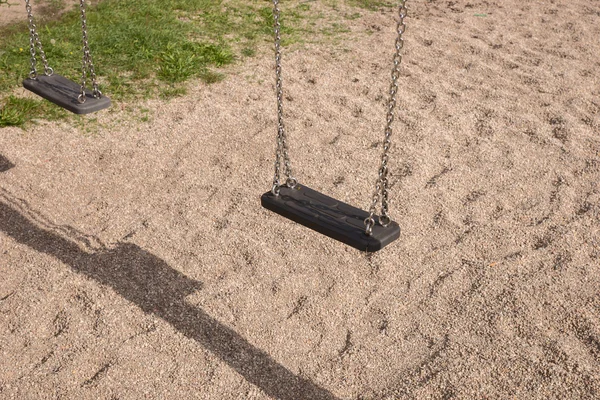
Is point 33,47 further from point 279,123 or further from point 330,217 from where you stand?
point 330,217

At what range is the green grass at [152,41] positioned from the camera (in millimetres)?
5523

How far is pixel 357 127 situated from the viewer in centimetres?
500

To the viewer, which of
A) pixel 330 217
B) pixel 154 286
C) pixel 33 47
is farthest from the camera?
Answer: pixel 33 47

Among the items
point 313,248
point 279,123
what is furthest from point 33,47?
point 313,248

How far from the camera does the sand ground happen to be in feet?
10.2

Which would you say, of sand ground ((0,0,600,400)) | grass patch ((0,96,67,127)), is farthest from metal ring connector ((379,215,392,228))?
grass patch ((0,96,67,127))

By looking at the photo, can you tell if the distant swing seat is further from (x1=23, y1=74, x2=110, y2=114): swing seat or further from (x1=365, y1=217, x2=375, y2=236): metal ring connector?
(x1=365, y1=217, x2=375, y2=236): metal ring connector

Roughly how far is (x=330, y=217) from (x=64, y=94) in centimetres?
Answer: 183

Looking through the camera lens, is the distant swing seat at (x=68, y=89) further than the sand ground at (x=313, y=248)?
Yes

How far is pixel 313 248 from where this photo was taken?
3.86 meters

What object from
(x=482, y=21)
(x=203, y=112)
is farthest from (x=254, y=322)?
(x=482, y=21)

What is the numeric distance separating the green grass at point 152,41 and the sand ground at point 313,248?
0.81 ft

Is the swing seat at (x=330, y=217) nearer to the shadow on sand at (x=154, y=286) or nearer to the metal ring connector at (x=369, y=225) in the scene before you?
the metal ring connector at (x=369, y=225)

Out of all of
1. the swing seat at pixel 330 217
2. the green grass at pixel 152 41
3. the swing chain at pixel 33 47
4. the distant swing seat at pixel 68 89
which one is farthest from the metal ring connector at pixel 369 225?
the green grass at pixel 152 41
